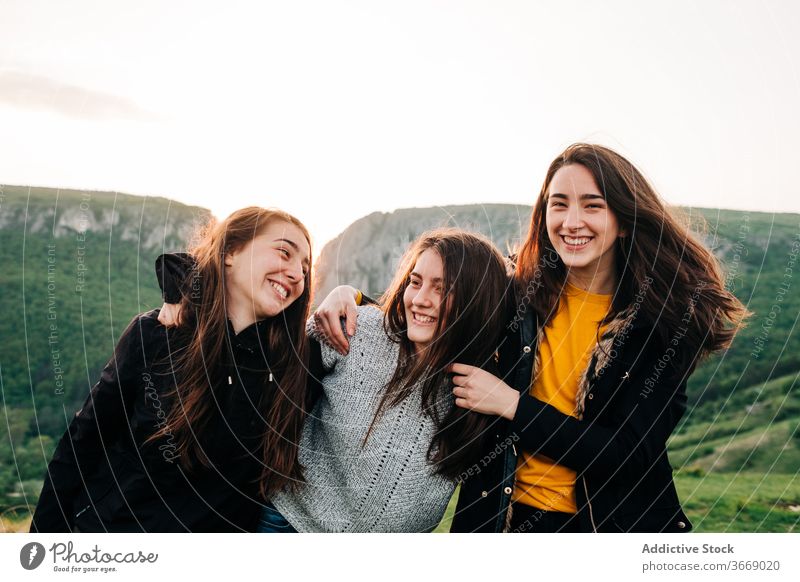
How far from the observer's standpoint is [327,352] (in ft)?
8.89

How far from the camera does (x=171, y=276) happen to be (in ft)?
8.58

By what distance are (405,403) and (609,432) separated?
69 centimetres

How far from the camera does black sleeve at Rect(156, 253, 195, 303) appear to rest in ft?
8.55

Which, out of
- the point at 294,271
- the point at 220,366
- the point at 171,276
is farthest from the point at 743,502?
Answer: the point at 171,276

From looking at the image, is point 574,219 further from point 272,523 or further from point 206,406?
point 272,523

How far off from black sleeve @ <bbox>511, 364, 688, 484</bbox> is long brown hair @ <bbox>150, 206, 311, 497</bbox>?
2.50 feet

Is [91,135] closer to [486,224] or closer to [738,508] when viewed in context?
[486,224]

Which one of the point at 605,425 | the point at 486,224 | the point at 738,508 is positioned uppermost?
the point at 486,224

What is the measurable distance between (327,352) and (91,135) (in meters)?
1.30

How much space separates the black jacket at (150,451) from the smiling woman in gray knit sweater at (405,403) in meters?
0.21
